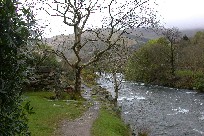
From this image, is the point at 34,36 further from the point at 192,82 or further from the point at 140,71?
the point at 140,71

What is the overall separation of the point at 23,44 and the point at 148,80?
2767 inches

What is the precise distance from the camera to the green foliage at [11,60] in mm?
7324

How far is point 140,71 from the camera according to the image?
260 feet

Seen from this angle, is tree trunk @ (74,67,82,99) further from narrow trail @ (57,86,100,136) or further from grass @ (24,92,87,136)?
narrow trail @ (57,86,100,136)

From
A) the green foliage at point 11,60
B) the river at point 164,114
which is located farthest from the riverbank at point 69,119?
the green foliage at point 11,60

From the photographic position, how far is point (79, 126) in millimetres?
23141

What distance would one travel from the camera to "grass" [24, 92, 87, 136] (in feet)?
69.4

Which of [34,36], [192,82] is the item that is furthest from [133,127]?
[192,82]

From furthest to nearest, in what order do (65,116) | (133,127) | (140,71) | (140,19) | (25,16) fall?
1. (140,71)
2. (140,19)
3. (133,127)
4. (65,116)
5. (25,16)

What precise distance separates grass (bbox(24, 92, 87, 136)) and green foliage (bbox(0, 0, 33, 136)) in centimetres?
1213

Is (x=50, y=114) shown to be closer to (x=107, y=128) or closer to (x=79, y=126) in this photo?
(x=79, y=126)

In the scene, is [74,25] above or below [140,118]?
above

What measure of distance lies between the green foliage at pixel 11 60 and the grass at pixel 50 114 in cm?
1213

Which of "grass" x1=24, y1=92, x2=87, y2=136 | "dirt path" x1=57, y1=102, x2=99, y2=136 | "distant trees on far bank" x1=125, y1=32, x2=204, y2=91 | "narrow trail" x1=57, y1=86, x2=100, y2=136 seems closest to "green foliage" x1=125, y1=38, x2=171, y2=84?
"distant trees on far bank" x1=125, y1=32, x2=204, y2=91
